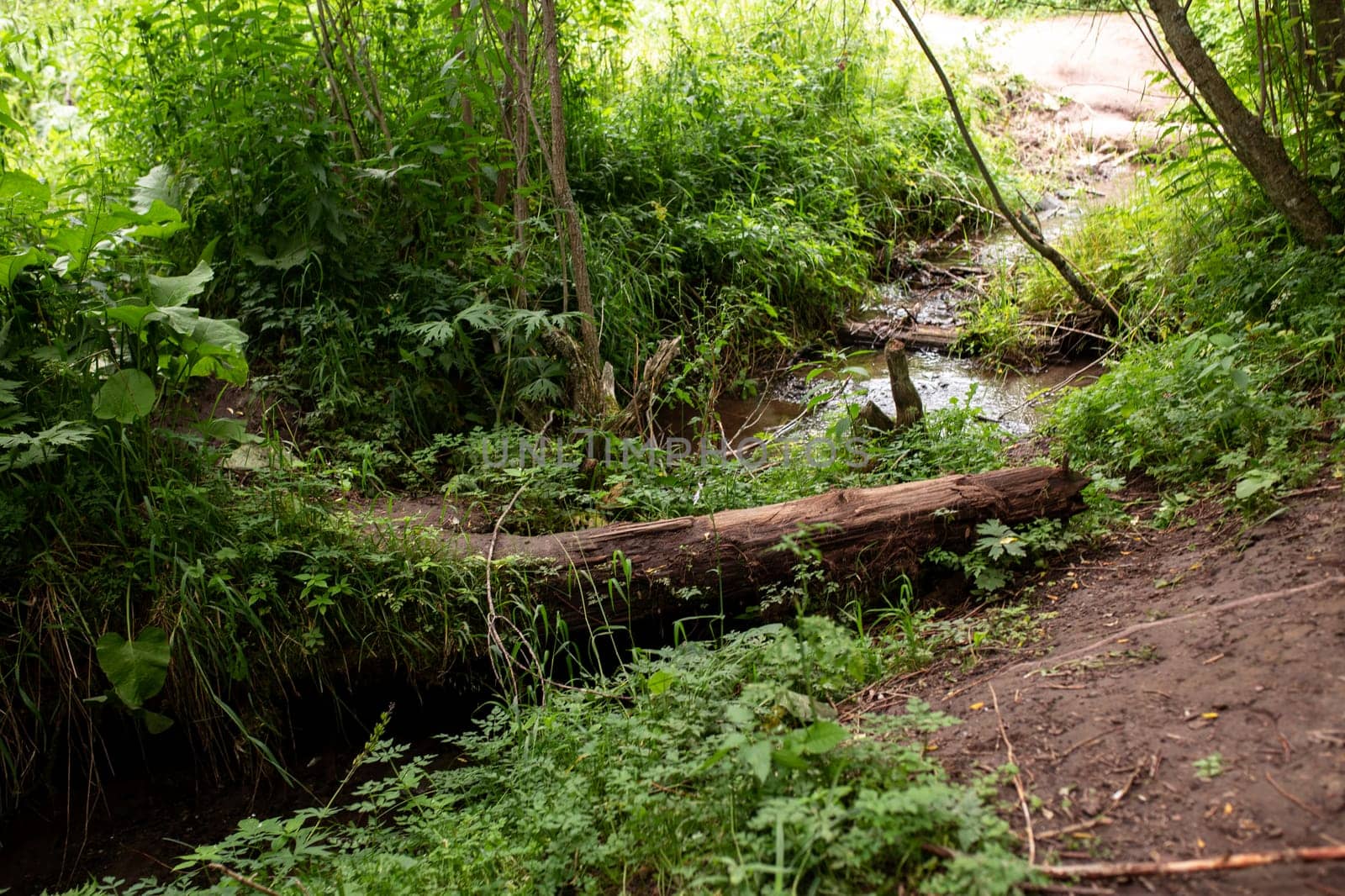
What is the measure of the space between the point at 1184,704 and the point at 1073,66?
10.0 m

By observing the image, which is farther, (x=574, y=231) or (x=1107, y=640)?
(x=574, y=231)

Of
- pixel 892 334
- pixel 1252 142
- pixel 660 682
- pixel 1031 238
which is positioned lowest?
pixel 660 682

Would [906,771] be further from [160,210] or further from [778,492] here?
[160,210]

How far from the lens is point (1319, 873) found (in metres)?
1.69

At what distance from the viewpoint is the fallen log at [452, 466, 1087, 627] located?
357 cm

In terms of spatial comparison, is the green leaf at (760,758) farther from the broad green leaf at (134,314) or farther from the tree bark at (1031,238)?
the tree bark at (1031,238)

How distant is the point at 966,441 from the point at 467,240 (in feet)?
9.24

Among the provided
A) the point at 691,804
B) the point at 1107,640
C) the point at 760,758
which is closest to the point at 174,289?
the point at 691,804

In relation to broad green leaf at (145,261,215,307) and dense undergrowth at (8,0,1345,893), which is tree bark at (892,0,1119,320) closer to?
dense undergrowth at (8,0,1345,893)

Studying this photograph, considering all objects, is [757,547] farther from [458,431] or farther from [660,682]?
[458,431]

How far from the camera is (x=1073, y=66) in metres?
10.5

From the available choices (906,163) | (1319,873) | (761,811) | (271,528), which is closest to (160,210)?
(271,528)

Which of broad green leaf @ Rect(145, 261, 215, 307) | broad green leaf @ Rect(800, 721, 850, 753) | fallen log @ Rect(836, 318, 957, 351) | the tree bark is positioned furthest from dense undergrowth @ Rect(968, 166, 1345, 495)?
broad green leaf @ Rect(145, 261, 215, 307)

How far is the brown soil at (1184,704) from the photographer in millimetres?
1851
